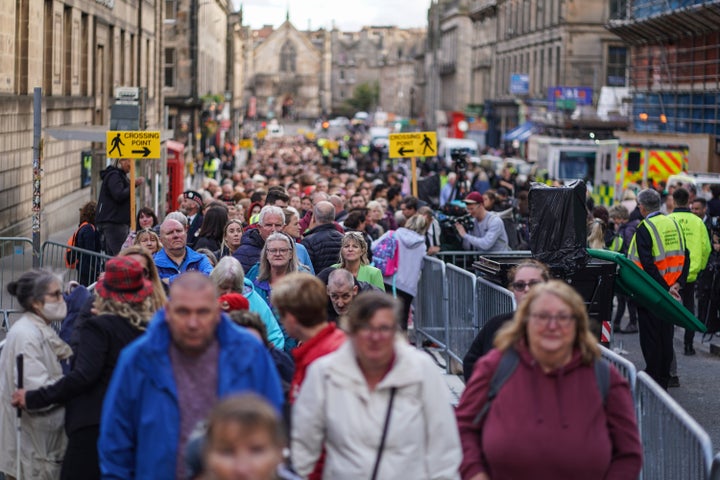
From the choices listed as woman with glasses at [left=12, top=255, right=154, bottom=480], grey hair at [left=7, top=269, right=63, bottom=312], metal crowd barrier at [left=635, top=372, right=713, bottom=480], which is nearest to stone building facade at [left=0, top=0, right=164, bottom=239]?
grey hair at [left=7, top=269, right=63, bottom=312]

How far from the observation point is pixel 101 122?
33406 mm

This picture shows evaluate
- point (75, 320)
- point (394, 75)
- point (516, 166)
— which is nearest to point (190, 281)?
point (75, 320)

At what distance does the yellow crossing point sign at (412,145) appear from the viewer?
18578 mm

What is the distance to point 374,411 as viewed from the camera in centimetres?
511

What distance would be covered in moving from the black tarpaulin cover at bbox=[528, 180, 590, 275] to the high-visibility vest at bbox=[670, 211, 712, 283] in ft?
5.88

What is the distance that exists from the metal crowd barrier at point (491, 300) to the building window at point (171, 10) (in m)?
48.0

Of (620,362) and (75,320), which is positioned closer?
(75,320)

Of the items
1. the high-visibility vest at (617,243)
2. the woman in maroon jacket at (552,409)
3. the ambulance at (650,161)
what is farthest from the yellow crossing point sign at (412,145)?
the ambulance at (650,161)

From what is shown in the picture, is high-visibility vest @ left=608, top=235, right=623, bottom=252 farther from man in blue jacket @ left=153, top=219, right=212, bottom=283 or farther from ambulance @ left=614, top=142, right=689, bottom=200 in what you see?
ambulance @ left=614, top=142, right=689, bottom=200

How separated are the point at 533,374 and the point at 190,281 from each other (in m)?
1.35

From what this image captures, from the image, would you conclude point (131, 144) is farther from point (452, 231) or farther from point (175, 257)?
point (175, 257)

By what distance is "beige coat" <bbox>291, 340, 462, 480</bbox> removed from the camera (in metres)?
5.11

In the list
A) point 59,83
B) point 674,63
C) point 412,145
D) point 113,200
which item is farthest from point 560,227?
point 674,63

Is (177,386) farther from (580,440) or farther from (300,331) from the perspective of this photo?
(580,440)
